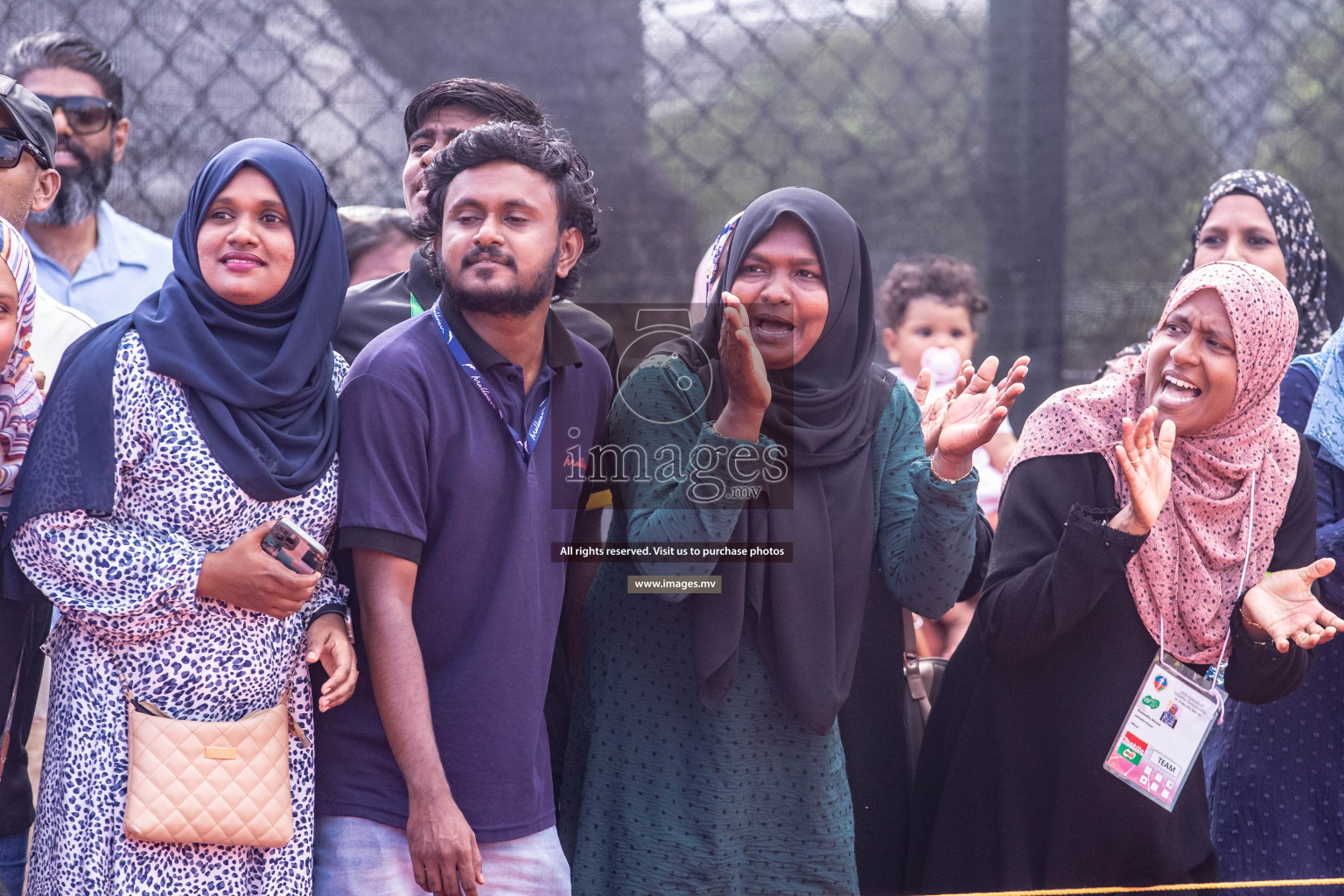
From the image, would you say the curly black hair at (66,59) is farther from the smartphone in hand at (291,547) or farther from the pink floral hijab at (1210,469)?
the pink floral hijab at (1210,469)

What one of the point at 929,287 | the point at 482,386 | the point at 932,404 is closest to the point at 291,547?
the point at 482,386

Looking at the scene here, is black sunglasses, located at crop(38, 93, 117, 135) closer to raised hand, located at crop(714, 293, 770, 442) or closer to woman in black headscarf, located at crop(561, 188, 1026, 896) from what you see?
woman in black headscarf, located at crop(561, 188, 1026, 896)

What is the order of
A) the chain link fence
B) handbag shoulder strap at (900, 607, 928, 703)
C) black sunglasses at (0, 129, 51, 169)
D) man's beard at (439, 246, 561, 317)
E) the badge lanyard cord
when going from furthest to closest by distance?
the chain link fence → handbag shoulder strap at (900, 607, 928, 703) → black sunglasses at (0, 129, 51, 169) → the badge lanyard cord → man's beard at (439, 246, 561, 317)

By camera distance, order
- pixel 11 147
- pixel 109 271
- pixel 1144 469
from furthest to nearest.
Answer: pixel 109 271 → pixel 11 147 → pixel 1144 469

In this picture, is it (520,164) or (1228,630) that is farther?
(1228,630)

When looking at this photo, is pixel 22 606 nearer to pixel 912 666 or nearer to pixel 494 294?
pixel 494 294

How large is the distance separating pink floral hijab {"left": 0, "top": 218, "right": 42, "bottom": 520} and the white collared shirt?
1.03 meters

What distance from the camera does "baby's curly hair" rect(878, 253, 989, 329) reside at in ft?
10.4

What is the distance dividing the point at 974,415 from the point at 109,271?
2.06 meters

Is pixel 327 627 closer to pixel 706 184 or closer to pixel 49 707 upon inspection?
pixel 49 707

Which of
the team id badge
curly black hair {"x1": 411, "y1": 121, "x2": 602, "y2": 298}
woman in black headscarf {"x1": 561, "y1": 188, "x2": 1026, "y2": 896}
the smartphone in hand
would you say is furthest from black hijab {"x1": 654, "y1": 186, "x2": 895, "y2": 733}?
the smartphone in hand

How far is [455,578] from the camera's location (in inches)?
72.5

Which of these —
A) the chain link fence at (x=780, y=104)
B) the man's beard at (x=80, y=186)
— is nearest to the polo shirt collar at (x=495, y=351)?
the chain link fence at (x=780, y=104)

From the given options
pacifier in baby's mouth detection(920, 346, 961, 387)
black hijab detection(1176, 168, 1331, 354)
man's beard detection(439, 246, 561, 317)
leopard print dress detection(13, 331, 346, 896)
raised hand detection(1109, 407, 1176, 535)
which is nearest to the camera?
leopard print dress detection(13, 331, 346, 896)
